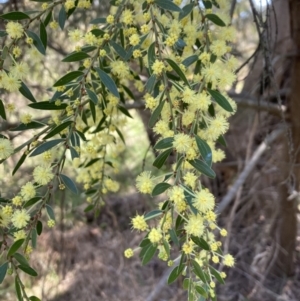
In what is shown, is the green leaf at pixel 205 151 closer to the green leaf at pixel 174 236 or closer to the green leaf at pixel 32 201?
the green leaf at pixel 174 236

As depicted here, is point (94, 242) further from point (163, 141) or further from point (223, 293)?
point (163, 141)

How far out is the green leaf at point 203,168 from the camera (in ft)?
2.13

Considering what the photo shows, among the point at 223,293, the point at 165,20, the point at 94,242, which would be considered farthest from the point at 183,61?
the point at 94,242

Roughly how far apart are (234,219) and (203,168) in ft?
6.72

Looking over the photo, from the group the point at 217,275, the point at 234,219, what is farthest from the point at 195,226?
the point at 234,219

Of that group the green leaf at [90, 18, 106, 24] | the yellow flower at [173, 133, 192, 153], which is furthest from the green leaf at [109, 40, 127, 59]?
the yellow flower at [173, 133, 192, 153]

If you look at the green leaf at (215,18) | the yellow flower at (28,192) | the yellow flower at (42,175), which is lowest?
the yellow flower at (28,192)

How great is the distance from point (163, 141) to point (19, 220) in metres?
0.25

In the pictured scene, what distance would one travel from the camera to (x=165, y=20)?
2.65 ft

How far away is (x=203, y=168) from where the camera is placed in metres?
0.65

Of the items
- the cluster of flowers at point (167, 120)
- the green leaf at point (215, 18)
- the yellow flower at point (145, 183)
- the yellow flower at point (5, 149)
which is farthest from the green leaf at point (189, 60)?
the yellow flower at point (5, 149)

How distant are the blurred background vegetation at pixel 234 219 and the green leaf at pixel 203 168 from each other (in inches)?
43.7

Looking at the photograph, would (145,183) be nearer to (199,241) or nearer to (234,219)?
(199,241)

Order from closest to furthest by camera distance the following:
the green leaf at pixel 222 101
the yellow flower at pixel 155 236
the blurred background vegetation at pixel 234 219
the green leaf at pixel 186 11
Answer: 1. the yellow flower at pixel 155 236
2. the green leaf at pixel 222 101
3. the green leaf at pixel 186 11
4. the blurred background vegetation at pixel 234 219
